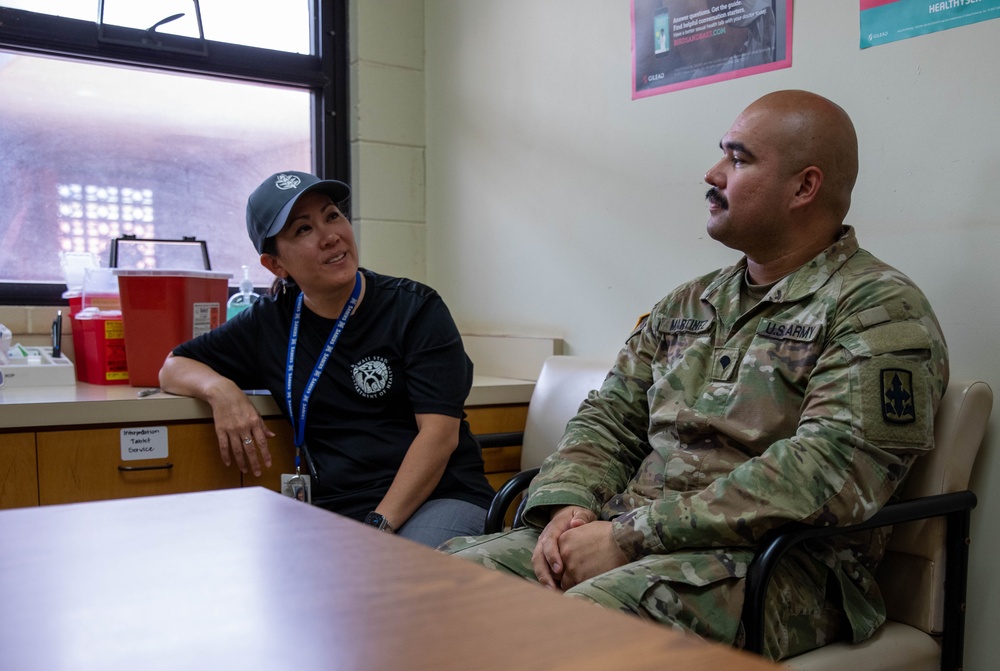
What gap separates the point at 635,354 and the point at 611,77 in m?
0.99

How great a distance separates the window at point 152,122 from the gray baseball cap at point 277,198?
3.01 ft

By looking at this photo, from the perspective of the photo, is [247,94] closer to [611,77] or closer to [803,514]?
[611,77]

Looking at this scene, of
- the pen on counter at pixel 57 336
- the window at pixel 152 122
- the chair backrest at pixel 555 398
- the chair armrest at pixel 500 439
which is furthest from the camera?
the window at pixel 152 122

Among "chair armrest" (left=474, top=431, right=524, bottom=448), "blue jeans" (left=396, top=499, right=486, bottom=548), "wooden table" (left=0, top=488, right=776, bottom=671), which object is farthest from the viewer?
"chair armrest" (left=474, top=431, right=524, bottom=448)

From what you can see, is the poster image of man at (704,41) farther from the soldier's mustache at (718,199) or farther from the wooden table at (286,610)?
the wooden table at (286,610)

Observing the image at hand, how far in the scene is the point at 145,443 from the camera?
90.9 inches

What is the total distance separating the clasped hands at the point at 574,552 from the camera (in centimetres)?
167

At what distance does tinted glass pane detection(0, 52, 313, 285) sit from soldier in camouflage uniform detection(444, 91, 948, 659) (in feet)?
5.87

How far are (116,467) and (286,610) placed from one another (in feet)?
5.93

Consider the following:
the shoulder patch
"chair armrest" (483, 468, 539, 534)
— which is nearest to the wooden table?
the shoulder patch

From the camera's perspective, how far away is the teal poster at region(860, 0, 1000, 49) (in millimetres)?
1839

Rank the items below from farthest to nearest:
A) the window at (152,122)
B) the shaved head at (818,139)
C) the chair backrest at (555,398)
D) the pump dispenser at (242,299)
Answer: the pump dispenser at (242,299), the window at (152,122), the chair backrest at (555,398), the shaved head at (818,139)

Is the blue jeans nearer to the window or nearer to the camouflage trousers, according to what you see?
the camouflage trousers

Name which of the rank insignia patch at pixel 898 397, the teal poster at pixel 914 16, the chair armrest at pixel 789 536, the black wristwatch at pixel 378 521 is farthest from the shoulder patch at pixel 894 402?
the black wristwatch at pixel 378 521
